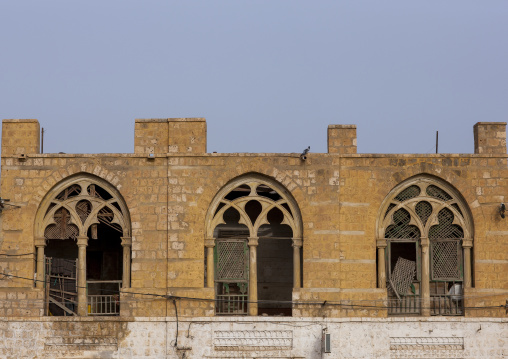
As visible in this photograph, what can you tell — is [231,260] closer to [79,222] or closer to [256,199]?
[256,199]

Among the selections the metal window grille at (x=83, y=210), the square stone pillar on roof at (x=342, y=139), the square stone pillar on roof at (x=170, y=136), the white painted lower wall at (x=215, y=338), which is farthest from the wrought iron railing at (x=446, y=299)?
the metal window grille at (x=83, y=210)

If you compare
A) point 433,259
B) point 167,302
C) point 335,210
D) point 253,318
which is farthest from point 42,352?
point 433,259

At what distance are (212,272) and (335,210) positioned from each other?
3.53 m

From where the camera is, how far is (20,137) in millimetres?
24812

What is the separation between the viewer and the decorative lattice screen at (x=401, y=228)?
982 inches

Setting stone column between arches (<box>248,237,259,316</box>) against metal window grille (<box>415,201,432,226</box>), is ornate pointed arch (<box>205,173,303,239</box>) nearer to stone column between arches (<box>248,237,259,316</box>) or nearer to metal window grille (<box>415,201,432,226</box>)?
stone column between arches (<box>248,237,259,316</box>)

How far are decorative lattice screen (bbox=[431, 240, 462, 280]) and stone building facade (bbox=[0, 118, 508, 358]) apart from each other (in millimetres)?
26

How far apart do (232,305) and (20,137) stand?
277 inches

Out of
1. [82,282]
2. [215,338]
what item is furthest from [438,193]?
[82,282]

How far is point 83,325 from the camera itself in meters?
24.1

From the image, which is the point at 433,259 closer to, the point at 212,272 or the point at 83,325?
the point at 212,272

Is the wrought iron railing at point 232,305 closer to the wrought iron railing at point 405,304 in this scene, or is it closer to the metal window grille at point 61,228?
the wrought iron railing at point 405,304

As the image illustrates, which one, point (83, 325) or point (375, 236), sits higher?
point (375, 236)

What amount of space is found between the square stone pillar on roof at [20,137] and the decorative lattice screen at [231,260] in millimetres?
5483
